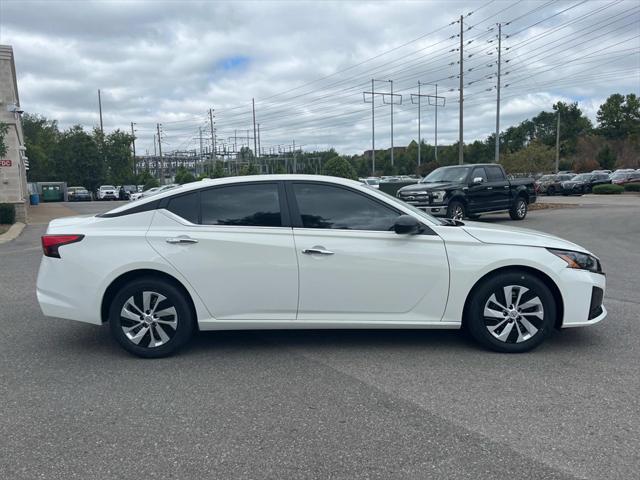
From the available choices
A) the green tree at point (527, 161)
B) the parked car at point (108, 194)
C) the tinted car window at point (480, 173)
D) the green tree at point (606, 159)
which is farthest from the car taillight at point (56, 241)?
the green tree at point (606, 159)

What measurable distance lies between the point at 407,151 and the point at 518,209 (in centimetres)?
8752

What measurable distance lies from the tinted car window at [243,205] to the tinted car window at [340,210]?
24 centimetres

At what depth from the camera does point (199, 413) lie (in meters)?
3.81

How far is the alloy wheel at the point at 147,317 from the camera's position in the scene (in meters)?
4.84

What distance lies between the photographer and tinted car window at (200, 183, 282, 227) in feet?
16.4

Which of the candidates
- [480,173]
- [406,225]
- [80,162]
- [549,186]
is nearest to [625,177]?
[549,186]

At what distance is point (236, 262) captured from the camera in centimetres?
483

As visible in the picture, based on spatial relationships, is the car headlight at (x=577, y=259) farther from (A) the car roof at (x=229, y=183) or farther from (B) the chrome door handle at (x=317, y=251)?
(B) the chrome door handle at (x=317, y=251)

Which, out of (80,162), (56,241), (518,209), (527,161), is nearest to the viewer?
(56,241)

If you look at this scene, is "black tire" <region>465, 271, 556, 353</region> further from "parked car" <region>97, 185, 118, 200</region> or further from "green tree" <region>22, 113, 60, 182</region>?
"green tree" <region>22, 113, 60, 182</region>

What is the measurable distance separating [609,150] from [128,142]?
216 feet

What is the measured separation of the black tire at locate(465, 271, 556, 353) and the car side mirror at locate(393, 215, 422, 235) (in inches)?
31.1

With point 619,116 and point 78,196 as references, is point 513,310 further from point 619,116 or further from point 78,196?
point 619,116

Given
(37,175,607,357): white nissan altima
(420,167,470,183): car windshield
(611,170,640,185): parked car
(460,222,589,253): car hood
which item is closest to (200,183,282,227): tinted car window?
(37,175,607,357): white nissan altima
